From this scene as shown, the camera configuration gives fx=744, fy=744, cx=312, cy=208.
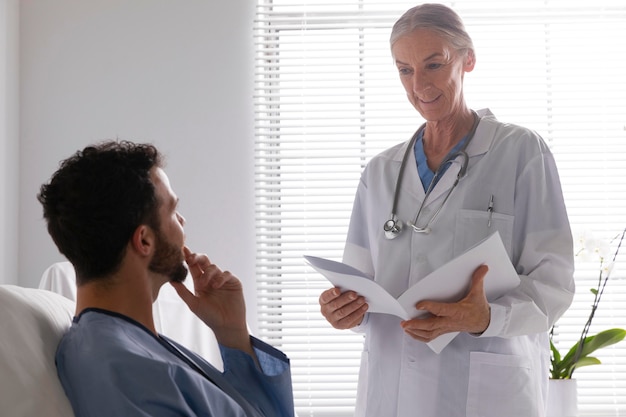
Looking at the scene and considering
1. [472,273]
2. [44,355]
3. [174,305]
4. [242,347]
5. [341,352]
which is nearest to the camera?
[44,355]

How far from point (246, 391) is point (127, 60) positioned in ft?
6.70

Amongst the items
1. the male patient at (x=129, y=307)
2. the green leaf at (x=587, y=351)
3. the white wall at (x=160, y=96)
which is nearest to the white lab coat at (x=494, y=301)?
the male patient at (x=129, y=307)

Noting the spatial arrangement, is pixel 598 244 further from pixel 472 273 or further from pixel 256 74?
pixel 256 74

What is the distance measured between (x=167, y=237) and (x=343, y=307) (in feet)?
1.40

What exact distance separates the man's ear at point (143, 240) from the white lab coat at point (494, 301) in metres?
0.60

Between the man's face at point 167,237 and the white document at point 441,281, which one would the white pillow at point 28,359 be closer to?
the man's face at point 167,237

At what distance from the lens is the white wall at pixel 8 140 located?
9.69 ft

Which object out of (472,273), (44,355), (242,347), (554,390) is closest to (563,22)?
(554,390)

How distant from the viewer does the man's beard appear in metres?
1.38

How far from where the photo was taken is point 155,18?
3141 millimetres

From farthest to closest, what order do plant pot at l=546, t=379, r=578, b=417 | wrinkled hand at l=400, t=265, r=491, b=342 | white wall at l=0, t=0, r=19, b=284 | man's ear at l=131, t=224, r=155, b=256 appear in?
white wall at l=0, t=0, r=19, b=284, plant pot at l=546, t=379, r=578, b=417, wrinkled hand at l=400, t=265, r=491, b=342, man's ear at l=131, t=224, r=155, b=256

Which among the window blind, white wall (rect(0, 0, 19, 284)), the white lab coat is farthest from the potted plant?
white wall (rect(0, 0, 19, 284))

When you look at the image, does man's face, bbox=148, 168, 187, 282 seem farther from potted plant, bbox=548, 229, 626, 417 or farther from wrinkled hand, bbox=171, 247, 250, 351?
potted plant, bbox=548, 229, 626, 417

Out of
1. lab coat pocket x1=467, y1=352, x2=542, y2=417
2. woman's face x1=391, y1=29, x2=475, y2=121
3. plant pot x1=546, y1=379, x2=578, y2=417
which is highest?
woman's face x1=391, y1=29, x2=475, y2=121
